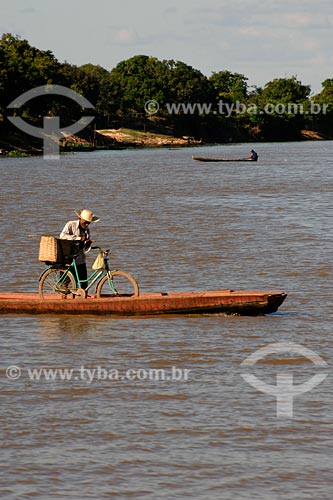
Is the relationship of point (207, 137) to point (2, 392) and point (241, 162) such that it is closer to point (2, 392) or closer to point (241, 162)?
point (241, 162)

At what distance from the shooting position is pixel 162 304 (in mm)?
16812

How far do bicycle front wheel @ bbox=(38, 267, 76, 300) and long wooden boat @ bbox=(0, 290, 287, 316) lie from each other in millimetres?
145

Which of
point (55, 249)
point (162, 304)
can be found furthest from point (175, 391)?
point (55, 249)

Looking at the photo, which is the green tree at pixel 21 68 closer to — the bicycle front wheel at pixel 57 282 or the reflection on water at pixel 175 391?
the reflection on water at pixel 175 391

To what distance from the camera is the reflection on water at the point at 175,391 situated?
982 cm

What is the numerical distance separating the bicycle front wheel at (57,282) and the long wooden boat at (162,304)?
0.15 meters

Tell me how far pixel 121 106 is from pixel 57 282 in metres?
152

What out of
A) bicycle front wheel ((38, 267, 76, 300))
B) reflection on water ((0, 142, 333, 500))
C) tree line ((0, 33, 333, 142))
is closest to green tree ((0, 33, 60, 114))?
tree line ((0, 33, 333, 142))

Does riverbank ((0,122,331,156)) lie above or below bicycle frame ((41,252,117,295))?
above

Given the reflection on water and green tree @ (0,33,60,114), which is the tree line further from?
the reflection on water

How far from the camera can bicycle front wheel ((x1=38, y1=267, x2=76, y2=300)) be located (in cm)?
1717

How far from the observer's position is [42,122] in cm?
13162

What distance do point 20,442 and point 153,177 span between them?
56658 mm

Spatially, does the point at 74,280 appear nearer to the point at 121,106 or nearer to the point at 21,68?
the point at 21,68
